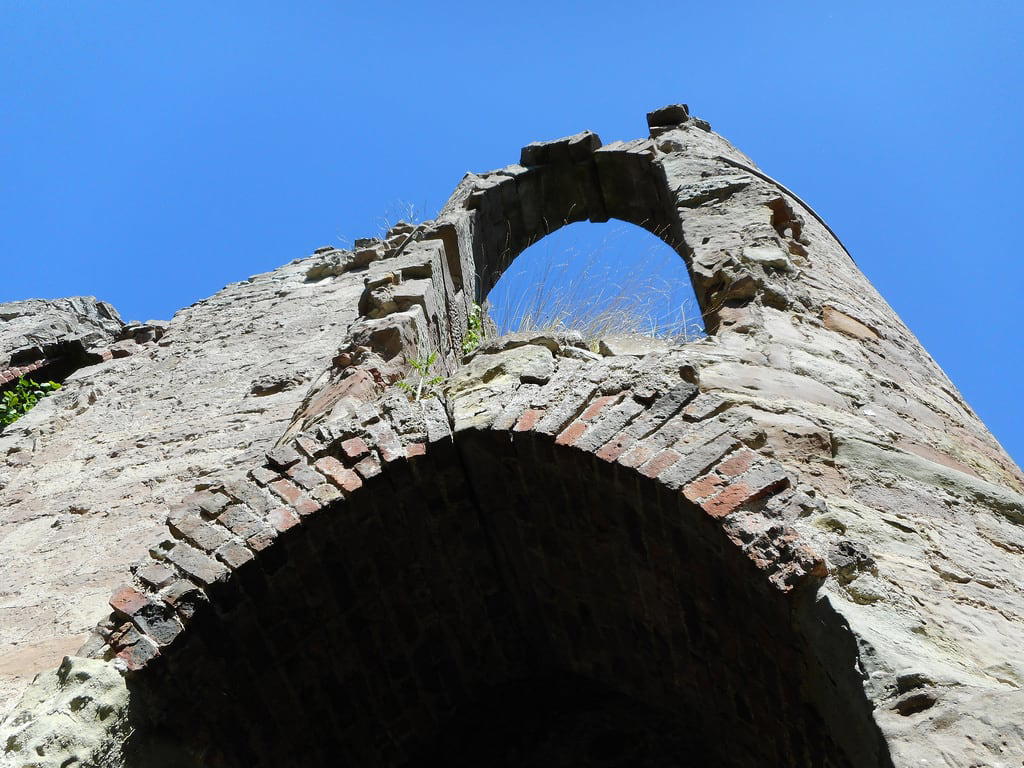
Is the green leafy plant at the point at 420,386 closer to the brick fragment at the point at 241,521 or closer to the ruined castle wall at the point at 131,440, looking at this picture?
the brick fragment at the point at 241,521

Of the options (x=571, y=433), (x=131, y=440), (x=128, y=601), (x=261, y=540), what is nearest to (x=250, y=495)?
(x=261, y=540)

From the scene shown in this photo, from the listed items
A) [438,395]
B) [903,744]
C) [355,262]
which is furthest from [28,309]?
[903,744]

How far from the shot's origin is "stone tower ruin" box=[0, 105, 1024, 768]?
210 cm

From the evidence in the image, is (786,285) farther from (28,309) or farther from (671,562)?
(28,309)

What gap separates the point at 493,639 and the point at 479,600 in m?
0.16

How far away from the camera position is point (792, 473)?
8.04ft

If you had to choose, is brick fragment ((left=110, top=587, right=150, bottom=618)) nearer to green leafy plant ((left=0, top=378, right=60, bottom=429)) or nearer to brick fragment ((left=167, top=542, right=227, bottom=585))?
brick fragment ((left=167, top=542, right=227, bottom=585))

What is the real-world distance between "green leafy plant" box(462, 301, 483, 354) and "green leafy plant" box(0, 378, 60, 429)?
8.88 ft

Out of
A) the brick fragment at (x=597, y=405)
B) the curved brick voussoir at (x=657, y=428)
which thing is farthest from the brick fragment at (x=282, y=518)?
the brick fragment at (x=597, y=405)

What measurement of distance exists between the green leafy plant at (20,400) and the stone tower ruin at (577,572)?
6.51 ft

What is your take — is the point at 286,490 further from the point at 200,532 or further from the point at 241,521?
the point at 200,532

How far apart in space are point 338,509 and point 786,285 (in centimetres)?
203

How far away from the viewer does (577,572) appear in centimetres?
289

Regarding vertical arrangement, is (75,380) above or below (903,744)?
above
